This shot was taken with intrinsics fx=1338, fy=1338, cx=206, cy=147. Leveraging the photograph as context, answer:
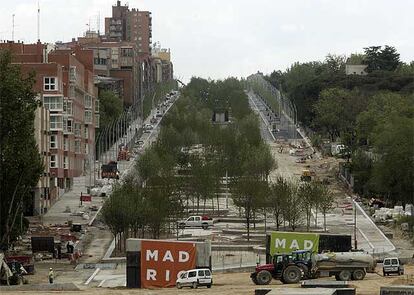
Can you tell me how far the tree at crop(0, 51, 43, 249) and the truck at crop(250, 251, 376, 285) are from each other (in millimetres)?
18113

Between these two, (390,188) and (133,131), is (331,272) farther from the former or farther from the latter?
(133,131)

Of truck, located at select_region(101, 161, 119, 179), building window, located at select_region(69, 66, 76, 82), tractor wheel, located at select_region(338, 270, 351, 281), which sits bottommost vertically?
tractor wheel, located at select_region(338, 270, 351, 281)

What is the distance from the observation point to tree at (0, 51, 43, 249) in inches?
2955

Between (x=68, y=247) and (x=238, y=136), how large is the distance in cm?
7219

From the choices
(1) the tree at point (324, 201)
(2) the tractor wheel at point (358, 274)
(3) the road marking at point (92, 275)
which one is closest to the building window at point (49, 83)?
(1) the tree at point (324, 201)

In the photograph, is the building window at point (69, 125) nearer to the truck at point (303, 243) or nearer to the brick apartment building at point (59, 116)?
the brick apartment building at point (59, 116)

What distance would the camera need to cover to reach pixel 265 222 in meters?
99.8

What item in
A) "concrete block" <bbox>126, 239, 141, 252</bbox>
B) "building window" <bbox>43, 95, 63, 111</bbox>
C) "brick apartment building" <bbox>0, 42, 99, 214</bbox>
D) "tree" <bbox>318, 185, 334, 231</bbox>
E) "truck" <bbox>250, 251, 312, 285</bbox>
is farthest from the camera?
"building window" <bbox>43, 95, 63, 111</bbox>

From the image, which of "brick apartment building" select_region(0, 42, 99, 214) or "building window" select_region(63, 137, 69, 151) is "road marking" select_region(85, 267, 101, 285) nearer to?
"brick apartment building" select_region(0, 42, 99, 214)

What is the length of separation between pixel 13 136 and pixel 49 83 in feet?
123

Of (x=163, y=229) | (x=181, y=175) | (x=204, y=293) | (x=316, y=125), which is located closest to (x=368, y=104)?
(x=316, y=125)

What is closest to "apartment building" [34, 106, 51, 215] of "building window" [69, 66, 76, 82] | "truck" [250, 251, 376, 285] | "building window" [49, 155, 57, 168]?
"building window" [49, 155, 57, 168]

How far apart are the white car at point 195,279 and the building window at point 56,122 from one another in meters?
54.0

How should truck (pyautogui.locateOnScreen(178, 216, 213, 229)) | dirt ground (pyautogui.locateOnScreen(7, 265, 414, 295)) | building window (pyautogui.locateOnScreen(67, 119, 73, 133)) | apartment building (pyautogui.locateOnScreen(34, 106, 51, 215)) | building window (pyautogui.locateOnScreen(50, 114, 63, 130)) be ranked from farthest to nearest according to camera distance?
building window (pyautogui.locateOnScreen(67, 119, 73, 133)) < building window (pyautogui.locateOnScreen(50, 114, 63, 130)) < apartment building (pyautogui.locateOnScreen(34, 106, 51, 215)) < truck (pyautogui.locateOnScreen(178, 216, 213, 229)) < dirt ground (pyautogui.locateOnScreen(7, 265, 414, 295))
